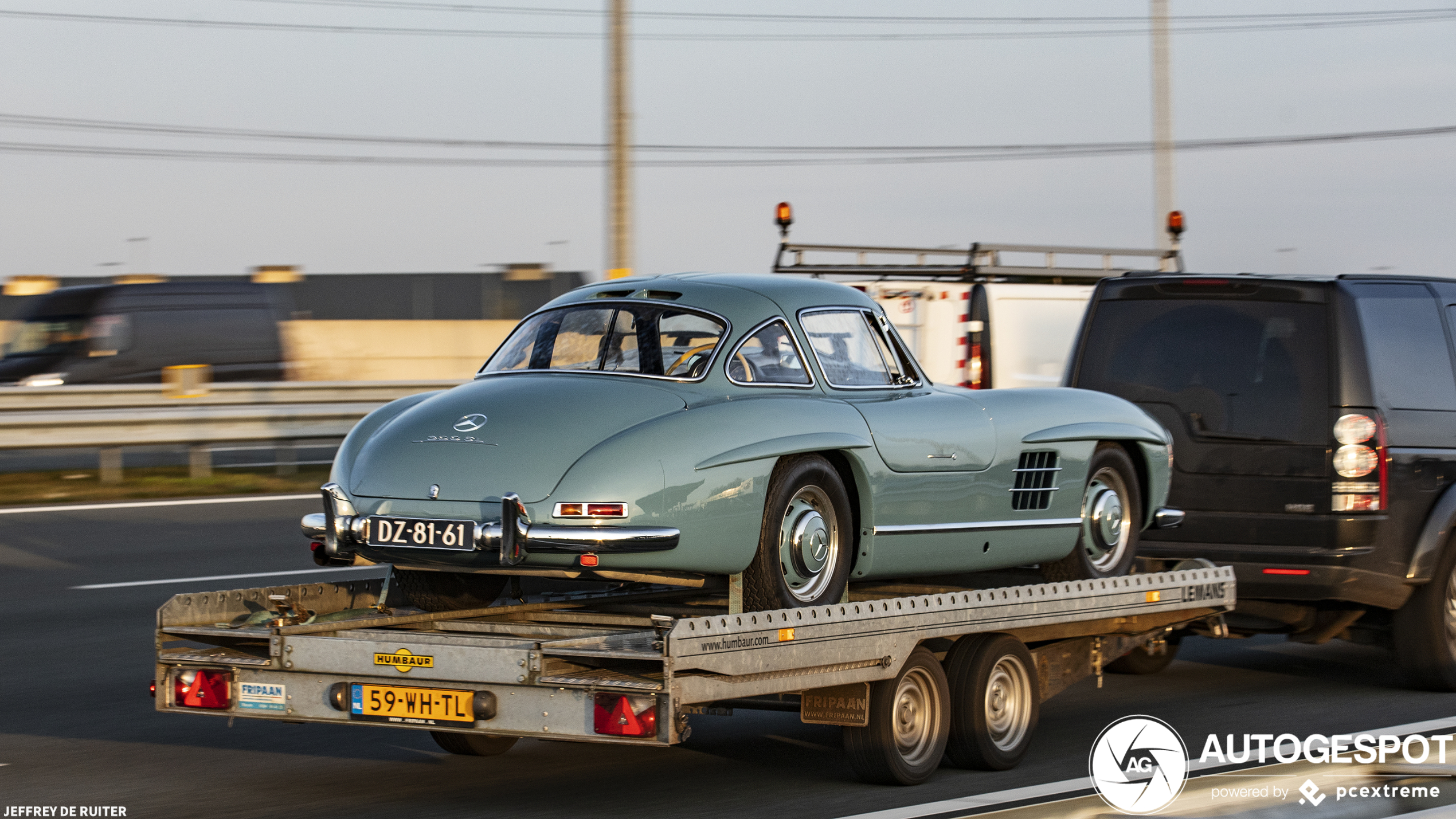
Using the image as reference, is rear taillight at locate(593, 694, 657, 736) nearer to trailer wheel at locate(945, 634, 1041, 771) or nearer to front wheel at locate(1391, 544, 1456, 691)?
trailer wheel at locate(945, 634, 1041, 771)

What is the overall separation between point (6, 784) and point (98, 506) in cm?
957

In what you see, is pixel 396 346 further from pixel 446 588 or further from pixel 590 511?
pixel 590 511

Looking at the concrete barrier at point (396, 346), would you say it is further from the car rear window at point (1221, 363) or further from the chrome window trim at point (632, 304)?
the chrome window trim at point (632, 304)

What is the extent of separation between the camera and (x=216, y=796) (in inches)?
249

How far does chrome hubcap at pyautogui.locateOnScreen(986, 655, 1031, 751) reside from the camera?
6.91m

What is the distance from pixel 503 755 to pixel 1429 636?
4.85 metres

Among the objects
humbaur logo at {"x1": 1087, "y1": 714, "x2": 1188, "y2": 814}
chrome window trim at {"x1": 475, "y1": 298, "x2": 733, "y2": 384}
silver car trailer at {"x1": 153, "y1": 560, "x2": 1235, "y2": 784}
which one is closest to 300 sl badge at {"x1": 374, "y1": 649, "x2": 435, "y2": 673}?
silver car trailer at {"x1": 153, "y1": 560, "x2": 1235, "y2": 784}

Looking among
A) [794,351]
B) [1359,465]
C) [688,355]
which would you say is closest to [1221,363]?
[1359,465]

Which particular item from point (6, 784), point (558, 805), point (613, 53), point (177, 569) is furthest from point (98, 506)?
point (558, 805)

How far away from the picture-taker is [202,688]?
20.1ft

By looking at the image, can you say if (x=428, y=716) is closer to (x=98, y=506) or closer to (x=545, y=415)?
(x=545, y=415)

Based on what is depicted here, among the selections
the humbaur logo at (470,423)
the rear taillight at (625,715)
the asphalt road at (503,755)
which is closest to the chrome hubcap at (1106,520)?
the asphalt road at (503,755)

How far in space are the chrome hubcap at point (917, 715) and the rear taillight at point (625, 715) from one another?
144 cm

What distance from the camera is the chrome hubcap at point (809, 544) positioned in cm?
654
